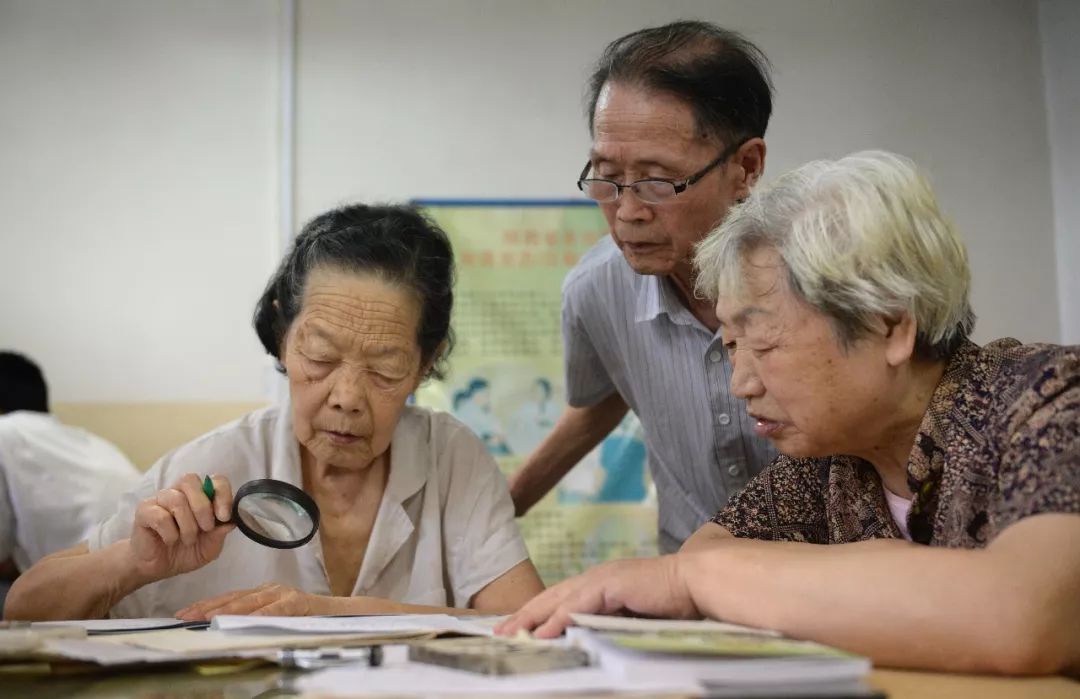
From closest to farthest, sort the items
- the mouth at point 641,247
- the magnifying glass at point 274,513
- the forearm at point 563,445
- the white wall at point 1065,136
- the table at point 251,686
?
1. the table at point 251,686
2. the magnifying glass at point 274,513
3. the mouth at point 641,247
4. the forearm at point 563,445
5. the white wall at point 1065,136

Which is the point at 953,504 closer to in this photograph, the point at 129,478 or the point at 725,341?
the point at 725,341

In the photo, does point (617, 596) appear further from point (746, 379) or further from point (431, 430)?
point (431, 430)

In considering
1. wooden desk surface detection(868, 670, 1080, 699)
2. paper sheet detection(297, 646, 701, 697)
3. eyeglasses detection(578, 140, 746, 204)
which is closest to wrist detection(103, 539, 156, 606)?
paper sheet detection(297, 646, 701, 697)

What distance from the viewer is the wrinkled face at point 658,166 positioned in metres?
2.07

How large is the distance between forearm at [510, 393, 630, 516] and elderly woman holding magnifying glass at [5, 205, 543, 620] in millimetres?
627

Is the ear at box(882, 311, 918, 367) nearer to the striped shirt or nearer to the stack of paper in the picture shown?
the stack of paper

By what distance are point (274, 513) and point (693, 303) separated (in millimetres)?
1016

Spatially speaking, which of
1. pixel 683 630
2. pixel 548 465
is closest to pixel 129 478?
pixel 548 465

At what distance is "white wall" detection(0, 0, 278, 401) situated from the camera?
13.0 ft

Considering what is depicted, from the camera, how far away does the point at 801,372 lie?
148cm

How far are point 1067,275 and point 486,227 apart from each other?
2.20 m

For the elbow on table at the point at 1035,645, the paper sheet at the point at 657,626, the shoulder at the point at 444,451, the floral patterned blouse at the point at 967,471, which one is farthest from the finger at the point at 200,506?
the elbow on table at the point at 1035,645

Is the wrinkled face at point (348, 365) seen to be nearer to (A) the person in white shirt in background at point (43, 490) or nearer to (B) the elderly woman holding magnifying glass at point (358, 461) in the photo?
(B) the elderly woman holding magnifying glass at point (358, 461)

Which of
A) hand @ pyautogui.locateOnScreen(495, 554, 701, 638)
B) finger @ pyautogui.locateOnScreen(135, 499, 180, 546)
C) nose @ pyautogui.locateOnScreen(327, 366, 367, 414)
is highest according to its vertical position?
nose @ pyautogui.locateOnScreen(327, 366, 367, 414)
